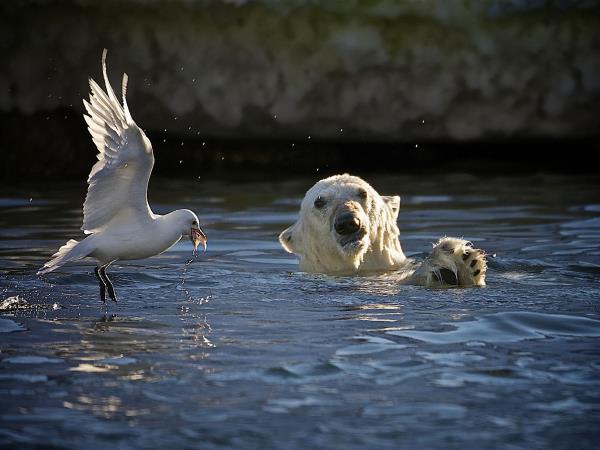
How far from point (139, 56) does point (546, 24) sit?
446 cm

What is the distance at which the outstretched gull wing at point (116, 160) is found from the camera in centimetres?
589

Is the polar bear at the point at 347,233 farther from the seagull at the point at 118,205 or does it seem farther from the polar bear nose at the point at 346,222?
the seagull at the point at 118,205

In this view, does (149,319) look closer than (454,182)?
Yes

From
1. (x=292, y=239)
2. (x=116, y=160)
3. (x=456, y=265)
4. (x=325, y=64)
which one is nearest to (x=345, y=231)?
(x=292, y=239)

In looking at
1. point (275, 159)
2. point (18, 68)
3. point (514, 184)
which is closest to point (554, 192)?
point (514, 184)

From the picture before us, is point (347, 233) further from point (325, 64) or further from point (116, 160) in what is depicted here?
point (325, 64)

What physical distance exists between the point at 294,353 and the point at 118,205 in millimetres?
1815

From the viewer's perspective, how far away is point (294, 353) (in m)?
4.99

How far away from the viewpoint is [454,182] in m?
12.6

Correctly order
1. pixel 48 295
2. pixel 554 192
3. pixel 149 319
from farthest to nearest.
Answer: pixel 554 192, pixel 48 295, pixel 149 319

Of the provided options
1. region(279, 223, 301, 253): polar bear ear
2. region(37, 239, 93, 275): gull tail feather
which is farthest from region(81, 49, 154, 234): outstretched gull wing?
region(279, 223, 301, 253): polar bear ear

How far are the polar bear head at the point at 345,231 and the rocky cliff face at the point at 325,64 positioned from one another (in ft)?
14.8

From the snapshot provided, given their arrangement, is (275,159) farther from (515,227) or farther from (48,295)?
(48,295)

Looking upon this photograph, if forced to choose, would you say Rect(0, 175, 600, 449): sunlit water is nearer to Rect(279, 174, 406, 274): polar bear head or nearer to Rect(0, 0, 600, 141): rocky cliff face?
Rect(279, 174, 406, 274): polar bear head
